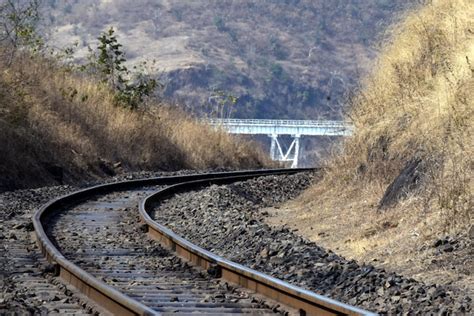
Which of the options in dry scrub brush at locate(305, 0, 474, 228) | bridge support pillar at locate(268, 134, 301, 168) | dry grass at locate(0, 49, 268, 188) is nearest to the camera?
dry scrub brush at locate(305, 0, 474, 228)

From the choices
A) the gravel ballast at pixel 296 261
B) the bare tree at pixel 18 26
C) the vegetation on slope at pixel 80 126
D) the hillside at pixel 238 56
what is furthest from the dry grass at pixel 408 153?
the hillside at pixel 238 56

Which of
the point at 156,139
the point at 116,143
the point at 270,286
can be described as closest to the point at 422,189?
the point at 270,286

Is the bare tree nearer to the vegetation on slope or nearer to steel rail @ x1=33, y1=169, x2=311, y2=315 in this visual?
the vegetation on slope

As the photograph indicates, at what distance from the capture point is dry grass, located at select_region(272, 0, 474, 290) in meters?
12.9

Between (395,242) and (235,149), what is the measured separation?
31.9 meters

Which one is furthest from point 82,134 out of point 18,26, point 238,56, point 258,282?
point 238,56

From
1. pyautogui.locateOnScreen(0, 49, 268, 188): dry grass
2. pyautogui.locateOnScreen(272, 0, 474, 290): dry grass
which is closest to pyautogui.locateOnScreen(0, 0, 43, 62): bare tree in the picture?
pyautogui.locateOnScreen(0, 49, 268, 188): dry grass

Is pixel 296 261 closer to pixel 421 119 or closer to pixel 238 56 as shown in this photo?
pixel 421 119

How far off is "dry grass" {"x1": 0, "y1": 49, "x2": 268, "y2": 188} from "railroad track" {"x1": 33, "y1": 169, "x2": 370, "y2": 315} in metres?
8.93

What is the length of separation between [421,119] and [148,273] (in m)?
7.85

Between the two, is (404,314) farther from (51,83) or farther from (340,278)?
(51,83)

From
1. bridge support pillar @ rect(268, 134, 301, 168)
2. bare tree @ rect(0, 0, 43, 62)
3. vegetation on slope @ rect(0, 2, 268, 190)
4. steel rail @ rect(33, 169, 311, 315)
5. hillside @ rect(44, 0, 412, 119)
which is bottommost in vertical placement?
bridge support pillar @ rect(268, 134, 301, 168)

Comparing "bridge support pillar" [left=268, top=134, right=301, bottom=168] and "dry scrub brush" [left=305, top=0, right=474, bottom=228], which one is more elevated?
"dry scrub brush" [left=305, top=0, right=474, bottom=228]

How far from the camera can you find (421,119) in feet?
57.7
